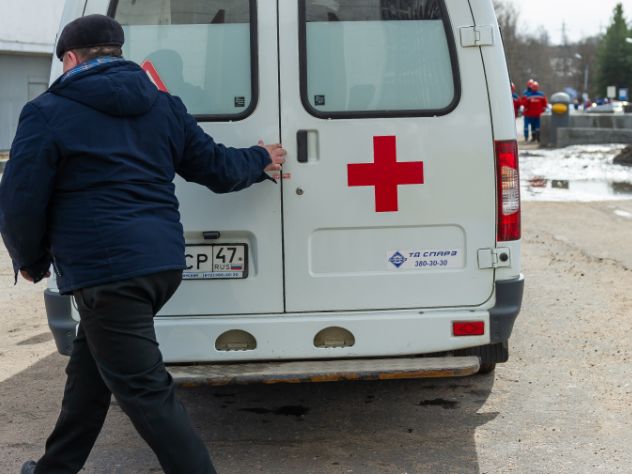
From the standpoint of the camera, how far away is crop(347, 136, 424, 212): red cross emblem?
15.1 ft

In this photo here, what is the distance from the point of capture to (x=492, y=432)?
5086 millimetres

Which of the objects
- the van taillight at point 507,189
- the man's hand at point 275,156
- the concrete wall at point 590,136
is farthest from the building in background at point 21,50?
the van taillight at point 507,189

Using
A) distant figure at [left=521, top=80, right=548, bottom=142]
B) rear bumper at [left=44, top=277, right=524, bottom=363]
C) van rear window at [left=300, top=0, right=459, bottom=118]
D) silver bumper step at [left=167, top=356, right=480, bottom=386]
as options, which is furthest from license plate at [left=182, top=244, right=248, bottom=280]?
distant figure at [left=521, top=80, right=548, bottom=142]

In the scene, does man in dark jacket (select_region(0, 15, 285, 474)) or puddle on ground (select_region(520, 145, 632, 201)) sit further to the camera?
puddle on ground (select_region(520, 145, 632, 201))

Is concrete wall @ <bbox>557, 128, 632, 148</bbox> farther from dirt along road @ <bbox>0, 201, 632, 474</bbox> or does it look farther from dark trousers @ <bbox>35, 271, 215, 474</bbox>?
dark trousers @ <bbox>35, 271, 215, 474</bbox>

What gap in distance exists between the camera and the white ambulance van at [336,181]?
4.62 meters

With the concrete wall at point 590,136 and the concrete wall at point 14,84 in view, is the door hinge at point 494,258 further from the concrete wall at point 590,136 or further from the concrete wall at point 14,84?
the concrete wall at point 14,84

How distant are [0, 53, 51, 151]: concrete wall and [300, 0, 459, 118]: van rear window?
1038 inches

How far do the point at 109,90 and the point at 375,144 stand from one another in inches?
56.0

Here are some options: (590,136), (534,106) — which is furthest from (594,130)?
(534,106)

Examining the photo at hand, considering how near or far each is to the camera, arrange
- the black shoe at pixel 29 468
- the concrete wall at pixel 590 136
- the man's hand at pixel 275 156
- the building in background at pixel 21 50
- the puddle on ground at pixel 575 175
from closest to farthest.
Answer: the black shoe at pixel 29 468, the man's hand at pixel 275 156, the puddle on ground at pixel 575 175, the concrete wall at pixel 590 136, the building in background at pixel 21 50

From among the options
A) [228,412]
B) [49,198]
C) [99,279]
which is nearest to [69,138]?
[49,198]

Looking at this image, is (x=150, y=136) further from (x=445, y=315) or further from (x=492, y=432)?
(x=492, y=432)

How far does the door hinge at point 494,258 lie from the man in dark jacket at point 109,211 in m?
1.56
